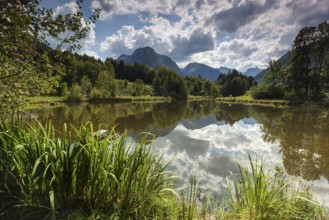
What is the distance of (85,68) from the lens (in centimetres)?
6519

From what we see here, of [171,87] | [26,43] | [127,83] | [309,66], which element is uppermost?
[309,66]

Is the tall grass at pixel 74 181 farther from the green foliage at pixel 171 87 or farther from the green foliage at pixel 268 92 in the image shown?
the green foliage at pixel 171 87

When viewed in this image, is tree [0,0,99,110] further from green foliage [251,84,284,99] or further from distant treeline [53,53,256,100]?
green foliage [251,84,284,99]

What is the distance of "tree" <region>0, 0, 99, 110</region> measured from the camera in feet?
12.6

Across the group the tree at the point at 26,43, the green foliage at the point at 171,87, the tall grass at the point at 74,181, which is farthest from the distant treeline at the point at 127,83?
the tall grass at the point at 74,181

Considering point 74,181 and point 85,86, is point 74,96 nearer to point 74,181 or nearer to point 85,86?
point 85,86

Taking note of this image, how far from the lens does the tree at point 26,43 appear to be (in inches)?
151

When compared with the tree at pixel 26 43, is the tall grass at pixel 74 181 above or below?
below

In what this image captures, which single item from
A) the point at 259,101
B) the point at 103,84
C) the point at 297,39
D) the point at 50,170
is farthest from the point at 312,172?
the point at 103,84

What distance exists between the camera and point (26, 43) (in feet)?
13.5

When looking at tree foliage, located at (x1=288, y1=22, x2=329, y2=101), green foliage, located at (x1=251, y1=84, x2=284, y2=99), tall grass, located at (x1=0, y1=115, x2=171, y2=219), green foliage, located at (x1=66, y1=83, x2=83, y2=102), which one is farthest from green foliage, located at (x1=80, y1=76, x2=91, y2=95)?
tall grass, located at (x1=0, y1=115, x2=171, y2=219)

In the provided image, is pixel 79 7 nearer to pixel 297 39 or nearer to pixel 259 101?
pixel 297 39

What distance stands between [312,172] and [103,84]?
50764 millimetres

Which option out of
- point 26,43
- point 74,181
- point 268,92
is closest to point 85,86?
point 268,92
